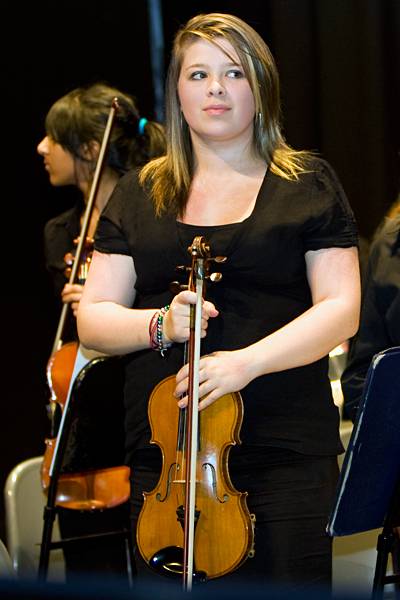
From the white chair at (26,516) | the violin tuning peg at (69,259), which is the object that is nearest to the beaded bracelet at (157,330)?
the violin tuning peg at (69,259)

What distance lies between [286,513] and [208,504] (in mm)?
126

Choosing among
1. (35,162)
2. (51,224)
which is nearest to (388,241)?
(51,224)

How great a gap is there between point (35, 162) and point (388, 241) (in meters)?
2.25

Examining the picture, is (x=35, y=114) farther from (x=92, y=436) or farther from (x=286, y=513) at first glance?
(x=286, y=513)

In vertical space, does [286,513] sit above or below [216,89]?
below

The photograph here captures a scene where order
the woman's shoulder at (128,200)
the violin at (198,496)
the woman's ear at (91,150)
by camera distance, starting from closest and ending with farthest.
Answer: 1. the violin at (198,496)
2. the woman's shoulder at (128,200)
3. the woman's ear at (91,150)

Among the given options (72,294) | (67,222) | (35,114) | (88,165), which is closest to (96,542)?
(72,294)

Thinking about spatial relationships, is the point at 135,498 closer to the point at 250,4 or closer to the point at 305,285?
the point at 305,285

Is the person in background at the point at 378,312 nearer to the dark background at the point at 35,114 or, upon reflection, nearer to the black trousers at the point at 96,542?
the black trousers at the point at 96,542

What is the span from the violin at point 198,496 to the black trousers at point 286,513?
0.17 ft

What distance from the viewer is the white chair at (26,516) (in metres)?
2.57

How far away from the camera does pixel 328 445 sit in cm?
154

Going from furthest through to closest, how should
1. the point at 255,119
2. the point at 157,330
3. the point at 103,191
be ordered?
the point at 103,191
the point at 255,119
the point at 157,330

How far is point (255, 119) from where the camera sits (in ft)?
5.46
